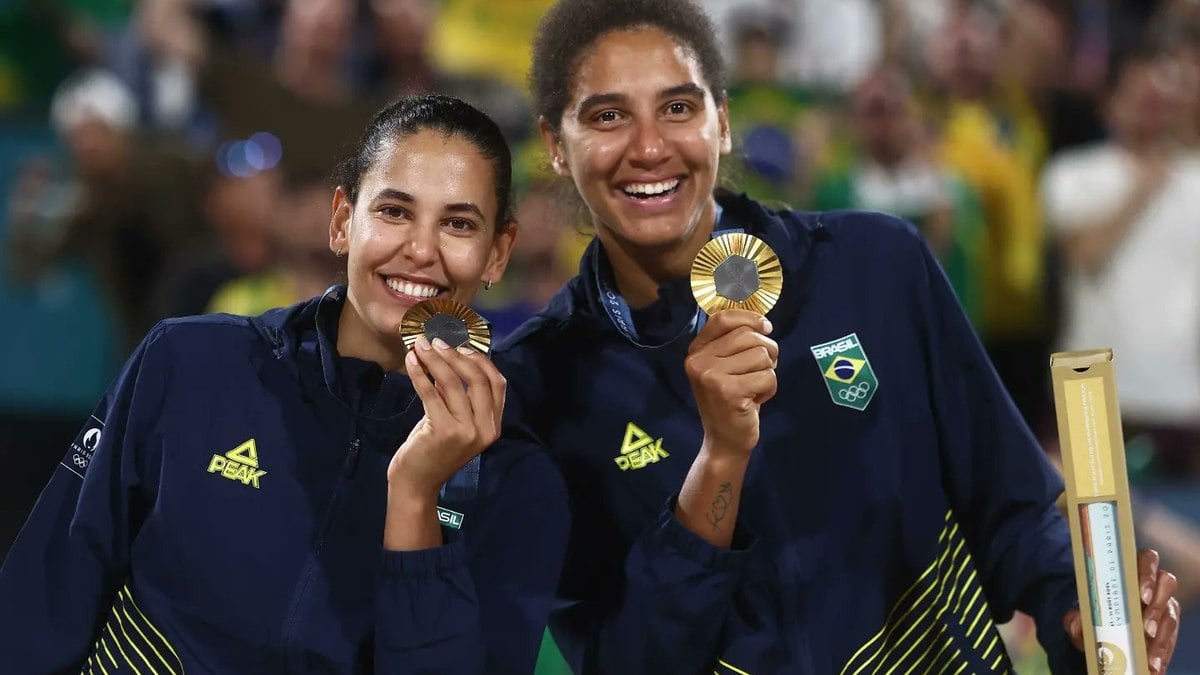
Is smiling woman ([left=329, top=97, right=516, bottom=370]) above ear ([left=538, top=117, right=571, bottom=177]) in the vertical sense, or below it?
below

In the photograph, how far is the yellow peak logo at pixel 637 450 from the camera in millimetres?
2479

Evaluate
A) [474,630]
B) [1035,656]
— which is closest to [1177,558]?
[1035,656]

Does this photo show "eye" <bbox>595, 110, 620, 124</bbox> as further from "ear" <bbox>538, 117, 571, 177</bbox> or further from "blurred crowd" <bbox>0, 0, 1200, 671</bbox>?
"blurred crowd" <bbox>0, 0, 1200, 671</bbox>

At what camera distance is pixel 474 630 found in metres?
2.20

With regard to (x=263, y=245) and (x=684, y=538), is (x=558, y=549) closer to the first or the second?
(x=684, y=538)

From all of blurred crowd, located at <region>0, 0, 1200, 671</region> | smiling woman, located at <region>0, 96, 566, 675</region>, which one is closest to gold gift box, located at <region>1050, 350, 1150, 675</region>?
smiling woman, located at <region>0, 96, 566, 675</region>

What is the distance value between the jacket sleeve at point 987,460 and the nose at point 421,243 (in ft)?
2.56

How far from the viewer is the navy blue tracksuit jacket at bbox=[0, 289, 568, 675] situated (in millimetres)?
2268

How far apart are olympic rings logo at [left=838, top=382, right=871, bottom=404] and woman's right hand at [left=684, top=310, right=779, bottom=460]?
31 cm

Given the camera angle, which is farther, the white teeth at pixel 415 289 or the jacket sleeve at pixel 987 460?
the jacket sleeve at pixel 987 460

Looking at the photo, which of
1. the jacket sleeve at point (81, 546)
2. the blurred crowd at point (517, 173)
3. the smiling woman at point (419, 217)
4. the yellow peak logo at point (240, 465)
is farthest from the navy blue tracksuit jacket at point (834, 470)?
the blurred crowd at point (517, 173)

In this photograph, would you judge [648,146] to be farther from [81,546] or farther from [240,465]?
[81,546]

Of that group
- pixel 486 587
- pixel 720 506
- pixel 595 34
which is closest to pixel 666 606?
pixel 720 506

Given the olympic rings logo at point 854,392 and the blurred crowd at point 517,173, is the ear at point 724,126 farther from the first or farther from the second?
the blurred crowd at point 517,173
